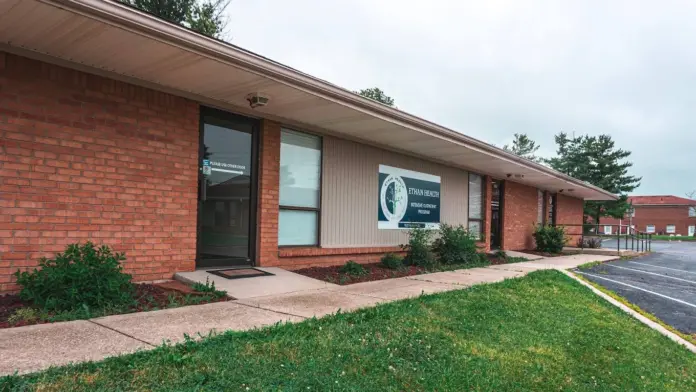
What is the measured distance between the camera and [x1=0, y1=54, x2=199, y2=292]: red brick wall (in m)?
4.95

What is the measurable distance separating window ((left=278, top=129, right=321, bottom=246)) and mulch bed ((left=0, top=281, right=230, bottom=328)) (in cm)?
246

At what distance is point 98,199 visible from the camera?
5605 mm

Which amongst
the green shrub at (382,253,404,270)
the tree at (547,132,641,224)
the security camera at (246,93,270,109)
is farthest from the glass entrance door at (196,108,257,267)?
the tree at (547,132,641,224)

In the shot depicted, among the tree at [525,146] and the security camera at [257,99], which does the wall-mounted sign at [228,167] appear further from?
the tree at [525,146]

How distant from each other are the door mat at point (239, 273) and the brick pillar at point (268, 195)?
14.9 inches

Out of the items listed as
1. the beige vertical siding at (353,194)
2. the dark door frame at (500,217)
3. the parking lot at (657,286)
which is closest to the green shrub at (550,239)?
the dark door frame at (500,217)

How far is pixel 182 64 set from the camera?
5301 mm

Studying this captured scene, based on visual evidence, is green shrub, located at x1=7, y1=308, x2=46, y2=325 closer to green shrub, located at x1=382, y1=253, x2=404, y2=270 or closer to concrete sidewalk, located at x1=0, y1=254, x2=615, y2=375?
concrete sidewalk, located at x1=0, y1=254, x2=615, y2=375

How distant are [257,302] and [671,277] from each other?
11.6 m

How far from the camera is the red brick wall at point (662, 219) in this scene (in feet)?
208

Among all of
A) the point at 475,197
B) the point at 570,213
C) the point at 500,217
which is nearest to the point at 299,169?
the point at 475,197

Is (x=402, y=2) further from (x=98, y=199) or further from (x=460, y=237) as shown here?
(x=98, y=199)

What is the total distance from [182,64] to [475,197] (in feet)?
37.1

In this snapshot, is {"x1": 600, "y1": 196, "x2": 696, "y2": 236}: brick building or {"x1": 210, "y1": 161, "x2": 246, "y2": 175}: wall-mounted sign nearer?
{"x1": 210, "y1": 161, "x2": 246, "y2": 175}: wall-mounted sign
